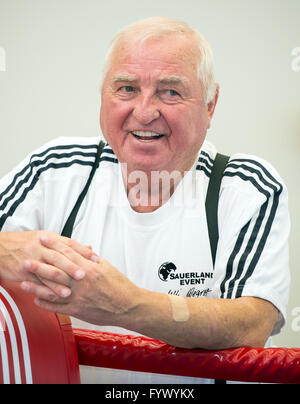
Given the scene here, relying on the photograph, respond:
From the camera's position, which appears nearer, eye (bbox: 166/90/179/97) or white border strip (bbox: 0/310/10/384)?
white border strip (bbox: 0/310/10/384)

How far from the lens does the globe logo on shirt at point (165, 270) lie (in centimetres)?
103

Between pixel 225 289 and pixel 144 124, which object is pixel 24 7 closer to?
pixel 144 124

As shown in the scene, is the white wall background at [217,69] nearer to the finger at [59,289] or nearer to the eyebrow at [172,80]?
the eyebrow at [172,80]

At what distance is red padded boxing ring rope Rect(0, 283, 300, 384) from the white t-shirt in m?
0.26

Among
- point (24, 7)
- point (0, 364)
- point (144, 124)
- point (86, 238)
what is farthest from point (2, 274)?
point (24, 7)

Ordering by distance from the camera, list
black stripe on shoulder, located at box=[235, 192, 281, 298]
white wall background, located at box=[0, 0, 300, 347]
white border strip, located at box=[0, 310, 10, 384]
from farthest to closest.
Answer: white wall background, located at box=[0, 0, 300, 347], black stripe on shoulder, located at box=[235, 192, 281, 298], white border strip, located at box=[0, 310, 10, 384]

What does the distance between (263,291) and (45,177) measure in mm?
477

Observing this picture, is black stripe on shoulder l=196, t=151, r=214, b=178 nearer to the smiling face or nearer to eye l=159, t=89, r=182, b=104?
the smiling face

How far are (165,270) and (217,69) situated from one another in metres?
1.50

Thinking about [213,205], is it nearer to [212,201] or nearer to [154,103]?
[212,201]

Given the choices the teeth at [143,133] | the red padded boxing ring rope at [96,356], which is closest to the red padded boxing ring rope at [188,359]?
the red padded boxing ring rope at [96,356]

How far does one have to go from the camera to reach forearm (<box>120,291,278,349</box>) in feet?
2.39

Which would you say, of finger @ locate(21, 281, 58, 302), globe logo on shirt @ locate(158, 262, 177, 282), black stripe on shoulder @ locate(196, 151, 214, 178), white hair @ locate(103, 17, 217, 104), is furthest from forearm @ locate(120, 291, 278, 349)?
white hair @ locate(103, 17, 217, 104)

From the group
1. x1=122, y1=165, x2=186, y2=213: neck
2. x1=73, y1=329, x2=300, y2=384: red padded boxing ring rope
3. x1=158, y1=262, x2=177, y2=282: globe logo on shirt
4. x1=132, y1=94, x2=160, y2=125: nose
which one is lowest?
x1=73, y1=329, x2=300, y2=384: red padded boxing ring rope
